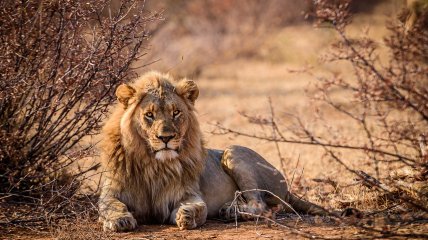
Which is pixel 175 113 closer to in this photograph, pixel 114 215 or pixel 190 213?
pixel 190 213

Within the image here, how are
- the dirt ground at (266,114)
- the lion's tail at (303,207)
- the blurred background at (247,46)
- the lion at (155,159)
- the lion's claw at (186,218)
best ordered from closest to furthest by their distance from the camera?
the dirt ground at (266,114), the lion's claw at (186,218), the lion at (155,159), the lion's tail at (303,207), the blurred background at (247,46)

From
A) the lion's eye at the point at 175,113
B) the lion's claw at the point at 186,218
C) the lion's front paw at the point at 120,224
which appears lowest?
the lion's front paw at the point at 120,224

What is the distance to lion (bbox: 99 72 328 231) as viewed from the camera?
5.94 metres

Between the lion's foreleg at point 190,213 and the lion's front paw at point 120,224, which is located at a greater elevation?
the lion's foreleg at point 190,213

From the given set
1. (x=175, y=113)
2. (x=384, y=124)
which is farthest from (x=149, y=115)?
(x=384, y=124)

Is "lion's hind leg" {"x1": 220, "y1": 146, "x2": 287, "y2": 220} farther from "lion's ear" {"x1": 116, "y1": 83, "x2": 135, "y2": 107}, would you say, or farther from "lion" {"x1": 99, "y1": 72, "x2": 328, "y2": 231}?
"lion's ear" {"x1": 116, "y1": 83, "x2": 135, "y2": 107}

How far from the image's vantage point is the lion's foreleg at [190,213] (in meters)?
5.84

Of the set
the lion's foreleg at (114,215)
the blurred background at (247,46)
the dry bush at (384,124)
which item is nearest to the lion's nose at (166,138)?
the dry bush at (384,124)

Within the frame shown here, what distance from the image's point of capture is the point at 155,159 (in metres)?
6.07

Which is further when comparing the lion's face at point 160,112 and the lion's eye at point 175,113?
the lion's eye at point 175,113

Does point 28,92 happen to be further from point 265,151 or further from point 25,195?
point 265,151

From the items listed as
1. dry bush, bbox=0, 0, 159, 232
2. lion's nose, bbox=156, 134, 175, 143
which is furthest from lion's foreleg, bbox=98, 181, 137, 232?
lion's nose, bbox=156, 134, 175, 143

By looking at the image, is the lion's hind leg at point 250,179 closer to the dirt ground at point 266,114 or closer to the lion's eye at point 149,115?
the dirt ground at point 266,114

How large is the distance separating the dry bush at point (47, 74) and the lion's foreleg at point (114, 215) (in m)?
0.30
